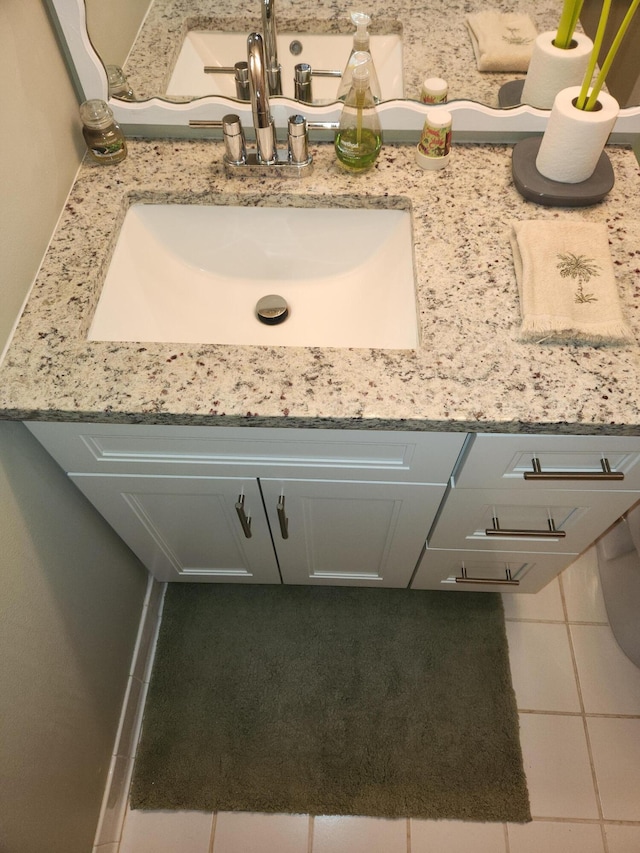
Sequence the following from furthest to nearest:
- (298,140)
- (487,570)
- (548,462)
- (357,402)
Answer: (487,570)
(298,140)
(548,462)
(357,402)

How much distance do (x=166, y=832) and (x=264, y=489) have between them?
0.92m

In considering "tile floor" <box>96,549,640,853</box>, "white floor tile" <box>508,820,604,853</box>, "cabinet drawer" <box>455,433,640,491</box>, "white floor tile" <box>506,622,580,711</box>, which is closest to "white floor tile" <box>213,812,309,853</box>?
"tile floor" <box>96,549,640,853</box>

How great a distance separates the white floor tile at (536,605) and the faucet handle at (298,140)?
1.23m

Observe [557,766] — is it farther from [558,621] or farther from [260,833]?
[260,833]

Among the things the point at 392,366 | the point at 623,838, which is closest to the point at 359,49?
the point at 392,366

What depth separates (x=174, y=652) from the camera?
155cm

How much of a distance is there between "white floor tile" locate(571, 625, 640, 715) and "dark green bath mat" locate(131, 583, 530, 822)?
202 millimetres

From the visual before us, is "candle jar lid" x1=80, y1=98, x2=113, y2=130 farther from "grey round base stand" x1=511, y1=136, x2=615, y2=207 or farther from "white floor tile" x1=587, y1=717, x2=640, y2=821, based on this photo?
"white floor tile" x1=587, y1=717, x2=640, y2=821

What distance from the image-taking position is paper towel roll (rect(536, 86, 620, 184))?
3.06 ft

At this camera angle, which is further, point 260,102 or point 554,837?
point 554,837

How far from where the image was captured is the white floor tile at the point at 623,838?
134 cm

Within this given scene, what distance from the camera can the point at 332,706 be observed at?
149 centimetres

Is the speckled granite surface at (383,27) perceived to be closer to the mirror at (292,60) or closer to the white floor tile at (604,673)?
the mirror at (292,60)

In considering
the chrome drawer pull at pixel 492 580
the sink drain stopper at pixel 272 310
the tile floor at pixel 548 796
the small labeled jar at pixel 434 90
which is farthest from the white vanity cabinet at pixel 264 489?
the small labeled jar at pixel 434 90
